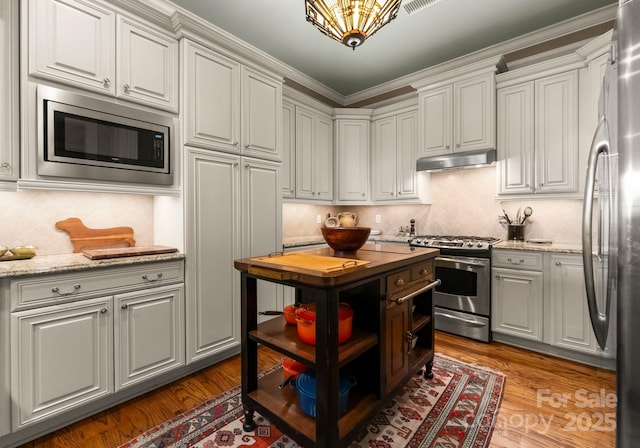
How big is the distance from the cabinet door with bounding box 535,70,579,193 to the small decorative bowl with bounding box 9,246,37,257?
418cm

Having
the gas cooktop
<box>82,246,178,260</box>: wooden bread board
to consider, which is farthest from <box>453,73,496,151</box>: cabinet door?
<box>82,246,178,260</box>: wooden bread board

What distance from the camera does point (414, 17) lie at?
276 centimetres

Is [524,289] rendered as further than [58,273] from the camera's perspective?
Yes

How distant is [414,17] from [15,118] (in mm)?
A: 3102

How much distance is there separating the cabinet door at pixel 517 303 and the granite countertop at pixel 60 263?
296 centimetres

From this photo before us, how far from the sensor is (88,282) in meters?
1.84

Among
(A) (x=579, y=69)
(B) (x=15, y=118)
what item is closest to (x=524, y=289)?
(A) (x=579, y=69)

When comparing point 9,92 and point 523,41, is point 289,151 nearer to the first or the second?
point 9,92

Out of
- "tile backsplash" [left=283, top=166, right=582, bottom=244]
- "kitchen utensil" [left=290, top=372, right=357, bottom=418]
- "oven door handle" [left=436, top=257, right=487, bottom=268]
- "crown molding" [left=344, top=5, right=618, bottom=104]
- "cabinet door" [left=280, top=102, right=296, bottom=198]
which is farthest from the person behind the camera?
"cabinet door" [left=280, top=102, right=296, bottom=198]

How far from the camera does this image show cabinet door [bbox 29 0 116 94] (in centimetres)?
178

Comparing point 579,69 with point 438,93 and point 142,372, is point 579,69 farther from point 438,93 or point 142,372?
point 142,372

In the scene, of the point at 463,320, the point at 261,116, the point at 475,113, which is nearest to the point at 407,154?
the point at 475,113

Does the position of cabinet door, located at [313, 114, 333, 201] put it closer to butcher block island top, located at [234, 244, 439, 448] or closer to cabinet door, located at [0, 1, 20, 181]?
butcher block island top, located at [234, 244, 439, 448]

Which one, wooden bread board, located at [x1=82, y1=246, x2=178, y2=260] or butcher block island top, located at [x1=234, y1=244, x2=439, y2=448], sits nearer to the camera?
butcher block island top, located at [x1=234, y1=244, x2=439, y2=448]
